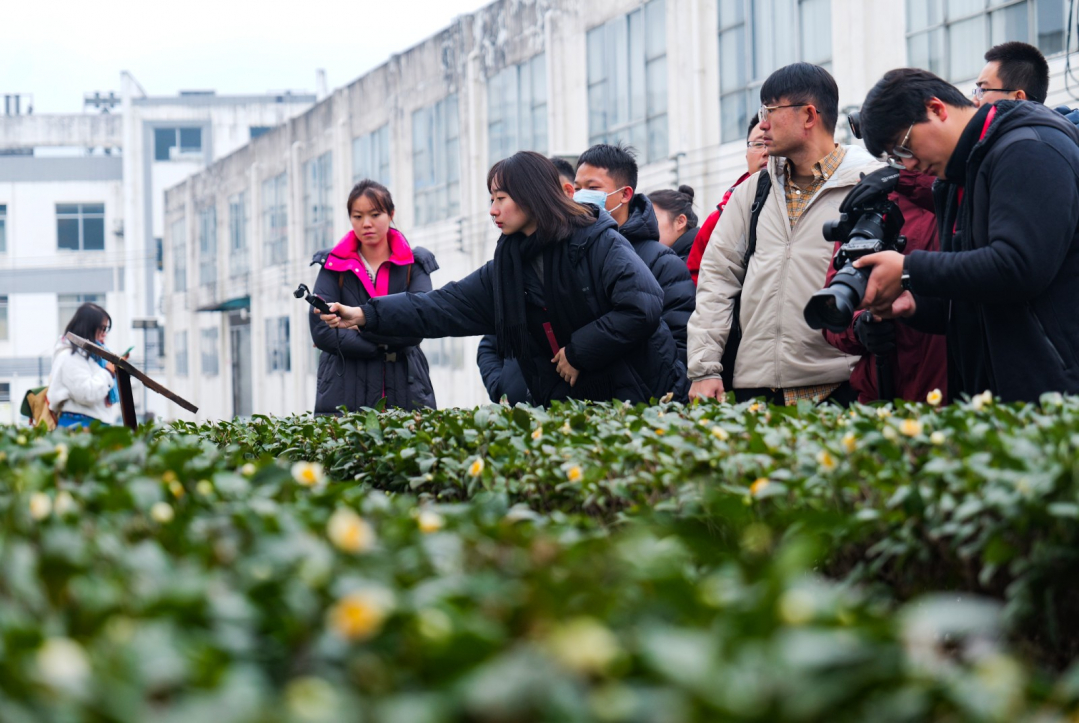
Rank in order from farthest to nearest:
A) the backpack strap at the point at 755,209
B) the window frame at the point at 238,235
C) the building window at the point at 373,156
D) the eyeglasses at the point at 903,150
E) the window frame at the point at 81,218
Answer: the window frame at the point at 81,218, the window frame at the point at 238,235, the building window at the point at 373,156, the backpack strap at the point at 755,209, the eyeglasses at the point at 903,150

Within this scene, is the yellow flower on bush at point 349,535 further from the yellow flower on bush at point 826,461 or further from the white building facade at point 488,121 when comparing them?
the white building facade at point 488,121

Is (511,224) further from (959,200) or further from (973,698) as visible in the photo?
(973,698)

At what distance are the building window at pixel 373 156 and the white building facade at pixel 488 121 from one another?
5 centimetres

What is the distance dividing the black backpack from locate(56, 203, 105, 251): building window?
3918 cm

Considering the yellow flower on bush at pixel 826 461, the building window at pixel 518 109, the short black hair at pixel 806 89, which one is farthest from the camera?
the building window at pixel 518 109

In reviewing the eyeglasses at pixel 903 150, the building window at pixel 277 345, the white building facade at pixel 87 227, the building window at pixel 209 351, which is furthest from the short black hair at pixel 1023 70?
the white building facade at pixel 87 227

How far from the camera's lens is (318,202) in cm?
2625

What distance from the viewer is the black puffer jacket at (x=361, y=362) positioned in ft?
18.4

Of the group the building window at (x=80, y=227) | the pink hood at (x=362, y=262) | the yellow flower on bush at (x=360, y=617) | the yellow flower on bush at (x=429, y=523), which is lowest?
the yellow flower on bush at (x=360, y=617)

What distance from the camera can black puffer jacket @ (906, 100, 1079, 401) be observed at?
3113 mm

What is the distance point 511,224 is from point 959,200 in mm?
1615

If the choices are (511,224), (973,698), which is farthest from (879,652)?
(511,224)

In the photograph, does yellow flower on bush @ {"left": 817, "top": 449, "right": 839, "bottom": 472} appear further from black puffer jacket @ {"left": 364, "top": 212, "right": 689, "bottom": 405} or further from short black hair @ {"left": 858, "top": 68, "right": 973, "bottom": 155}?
black puffer jacket @ {"left": 364, "top": 212, "right": 689, "bottom": 405}

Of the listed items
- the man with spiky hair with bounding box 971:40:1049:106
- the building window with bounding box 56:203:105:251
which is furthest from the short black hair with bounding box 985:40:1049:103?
the building window with bounding box 56:203:105:251
